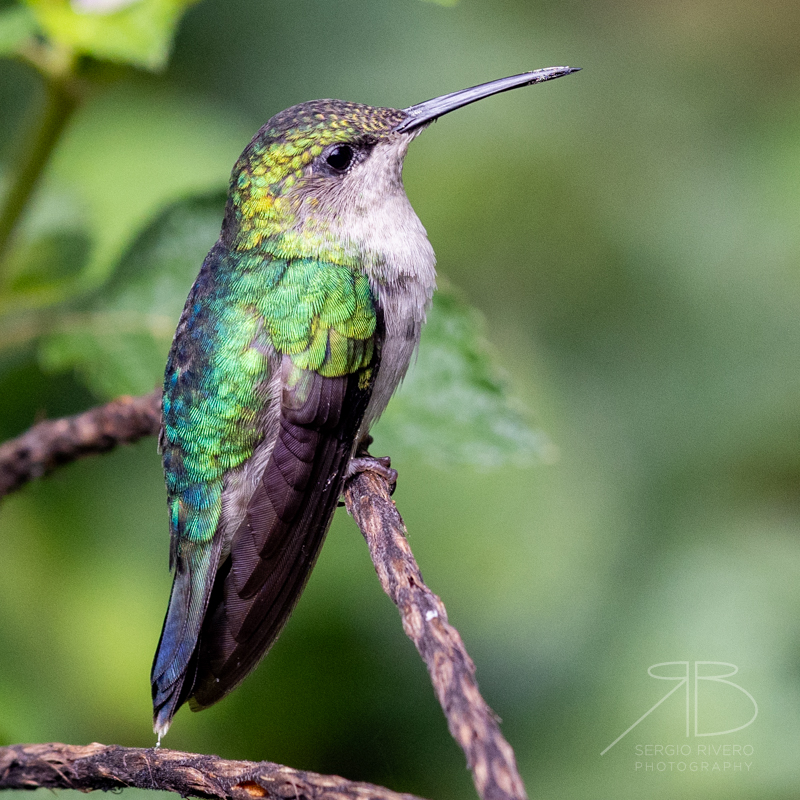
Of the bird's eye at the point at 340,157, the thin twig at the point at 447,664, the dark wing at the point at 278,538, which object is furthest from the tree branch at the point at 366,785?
the bird's eye at the point at 340,157

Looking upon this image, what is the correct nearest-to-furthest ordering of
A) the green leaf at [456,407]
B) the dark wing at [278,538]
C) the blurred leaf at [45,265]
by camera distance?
the dark wing at [278,538], the green leaf at [456,407], the blurred leaf at [45,265]

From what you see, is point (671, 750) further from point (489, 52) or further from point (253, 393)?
point (489, 52)

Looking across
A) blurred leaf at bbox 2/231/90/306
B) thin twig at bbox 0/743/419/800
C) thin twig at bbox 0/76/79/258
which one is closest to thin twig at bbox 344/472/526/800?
thin twig at bbox 0/743/419/800

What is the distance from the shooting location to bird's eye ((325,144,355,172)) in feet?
9.39

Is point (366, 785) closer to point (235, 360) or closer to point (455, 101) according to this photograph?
point (235, 360)

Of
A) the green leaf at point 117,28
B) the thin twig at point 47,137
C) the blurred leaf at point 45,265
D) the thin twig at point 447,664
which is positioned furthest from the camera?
the blurred leaf at point 45,265

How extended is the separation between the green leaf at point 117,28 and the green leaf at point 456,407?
3.32ft

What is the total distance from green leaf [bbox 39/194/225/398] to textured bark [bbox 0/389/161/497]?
0.81 ft

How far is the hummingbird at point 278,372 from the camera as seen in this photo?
2.48 m

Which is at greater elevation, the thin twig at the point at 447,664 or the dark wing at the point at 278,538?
the dark wing at the point at 278,538

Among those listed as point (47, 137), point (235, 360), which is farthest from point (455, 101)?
point (47, 137)

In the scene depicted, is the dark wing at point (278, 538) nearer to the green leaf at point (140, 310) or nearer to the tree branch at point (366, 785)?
the tree branch at point (366, 785)

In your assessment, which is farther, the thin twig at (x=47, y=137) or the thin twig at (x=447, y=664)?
the thin twig at (x=47, y=137)

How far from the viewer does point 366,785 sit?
1395 mm
